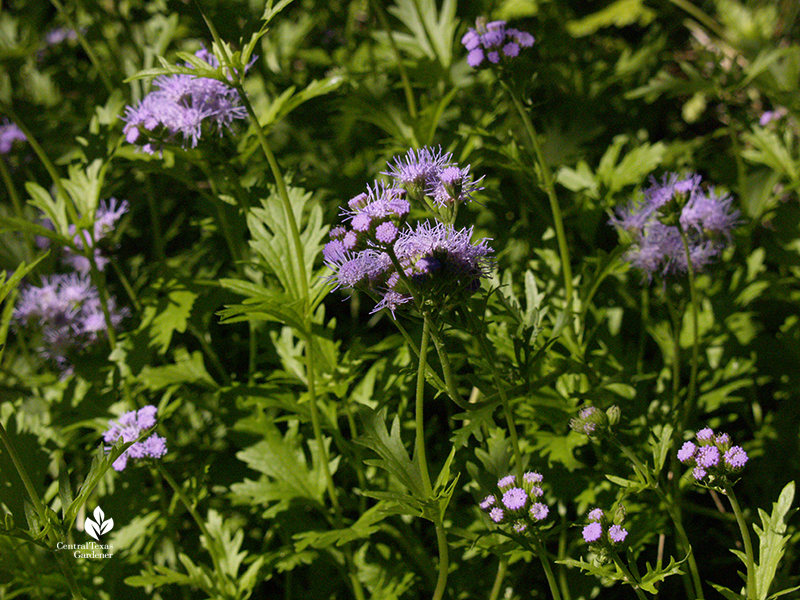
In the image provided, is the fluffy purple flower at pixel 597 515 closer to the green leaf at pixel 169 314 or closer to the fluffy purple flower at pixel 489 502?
the fluffy purple flower at pixel 489 502

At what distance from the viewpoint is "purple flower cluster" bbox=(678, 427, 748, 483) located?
181 cm

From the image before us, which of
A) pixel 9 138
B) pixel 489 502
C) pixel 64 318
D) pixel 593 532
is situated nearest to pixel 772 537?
pixel 593 532

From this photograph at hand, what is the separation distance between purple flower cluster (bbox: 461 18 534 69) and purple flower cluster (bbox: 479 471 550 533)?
56.9 inches

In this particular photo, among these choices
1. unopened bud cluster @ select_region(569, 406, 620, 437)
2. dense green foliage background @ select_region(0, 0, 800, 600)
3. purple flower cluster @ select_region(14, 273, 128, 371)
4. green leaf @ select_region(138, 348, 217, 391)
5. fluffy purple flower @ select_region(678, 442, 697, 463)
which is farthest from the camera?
purple flower cluster @ select_region(14, 273, 128, 371)

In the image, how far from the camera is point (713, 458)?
1824 millimetres

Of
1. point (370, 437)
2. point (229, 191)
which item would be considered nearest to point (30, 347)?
point (229, 191)

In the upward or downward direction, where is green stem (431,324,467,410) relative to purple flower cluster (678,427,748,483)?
upward

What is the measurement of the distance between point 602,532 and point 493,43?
1.67 meters

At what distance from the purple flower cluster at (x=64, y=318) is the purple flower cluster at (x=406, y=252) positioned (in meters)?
1.76

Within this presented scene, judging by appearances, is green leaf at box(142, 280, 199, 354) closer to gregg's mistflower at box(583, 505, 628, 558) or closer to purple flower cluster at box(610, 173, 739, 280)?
gregg's mistflower at box(583, 505, 628, 558)

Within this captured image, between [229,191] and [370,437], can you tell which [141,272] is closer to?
[229,191]

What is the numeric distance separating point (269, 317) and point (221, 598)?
1.02 metres

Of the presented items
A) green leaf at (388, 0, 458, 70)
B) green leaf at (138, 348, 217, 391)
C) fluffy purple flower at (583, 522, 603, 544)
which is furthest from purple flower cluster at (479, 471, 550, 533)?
green leaf at (388, 0, 458, 70)

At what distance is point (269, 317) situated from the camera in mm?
2174
